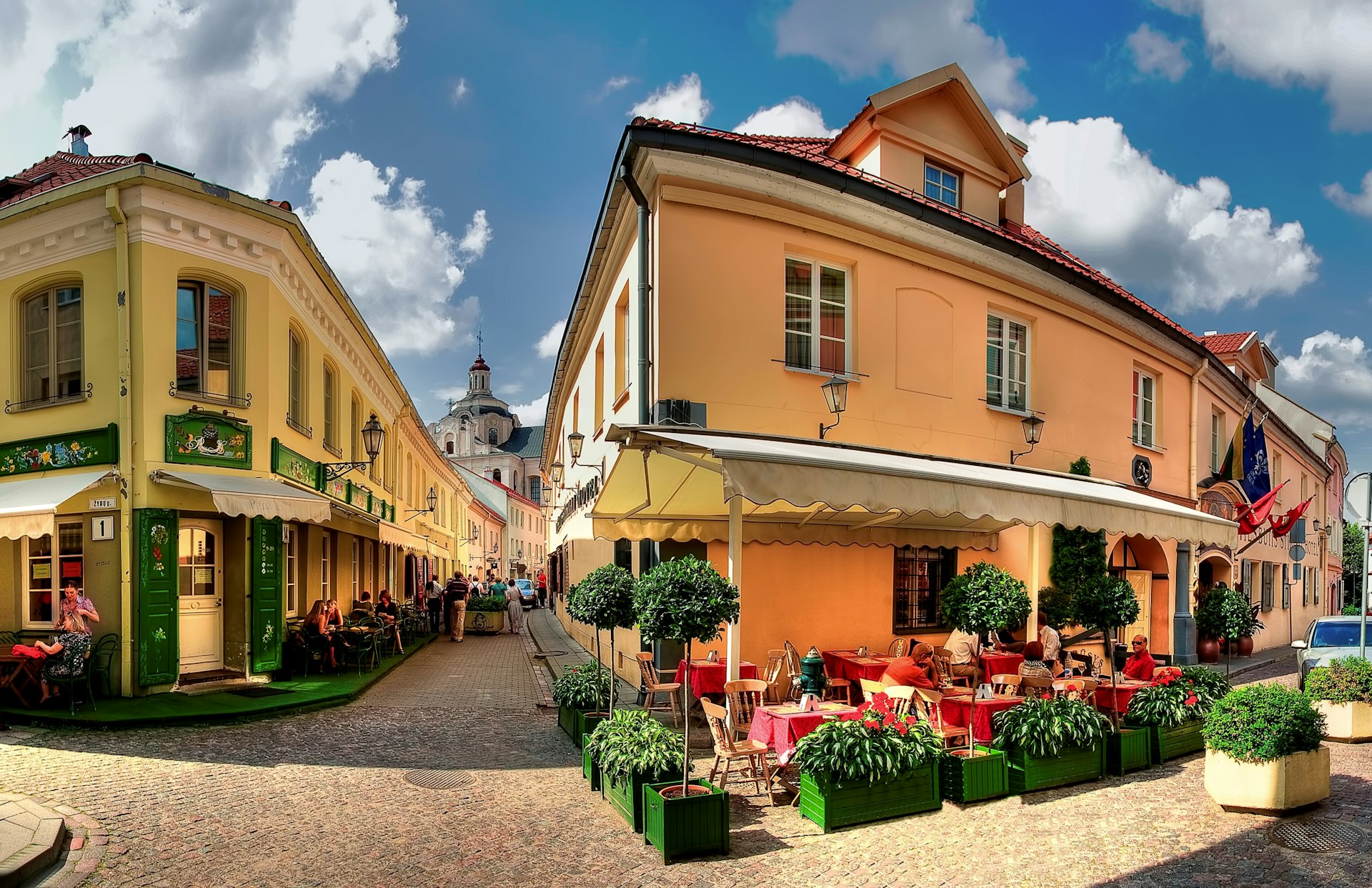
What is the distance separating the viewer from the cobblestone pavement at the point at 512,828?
5609 millimetres

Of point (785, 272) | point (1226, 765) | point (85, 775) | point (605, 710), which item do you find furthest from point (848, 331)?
point (85, 775)

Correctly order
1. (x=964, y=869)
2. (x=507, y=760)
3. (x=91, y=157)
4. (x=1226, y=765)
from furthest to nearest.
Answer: (x=91, y=157) → (x=507, y=760) → (x=1226, y=765) → (x=964, y=869)

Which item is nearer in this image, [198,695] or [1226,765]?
[1226,765]

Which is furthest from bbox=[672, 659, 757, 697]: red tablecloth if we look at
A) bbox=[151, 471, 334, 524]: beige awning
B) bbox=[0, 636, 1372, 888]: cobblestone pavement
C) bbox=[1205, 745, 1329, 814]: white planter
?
bbox=[151, 471, 334, 524]: beige awning

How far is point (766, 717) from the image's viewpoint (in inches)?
301

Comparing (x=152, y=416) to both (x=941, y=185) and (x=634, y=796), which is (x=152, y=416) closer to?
(x=634, y=796)

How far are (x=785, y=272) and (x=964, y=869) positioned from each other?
7.67m

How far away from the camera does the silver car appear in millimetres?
12984

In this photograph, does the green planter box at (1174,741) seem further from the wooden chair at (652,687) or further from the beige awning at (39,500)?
the beige awning at (39,500)

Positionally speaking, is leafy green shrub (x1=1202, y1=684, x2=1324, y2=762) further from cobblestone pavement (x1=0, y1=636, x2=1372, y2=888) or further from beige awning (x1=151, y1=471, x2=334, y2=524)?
beige awning (x1=151, y1=471, x2=334, y2=524)

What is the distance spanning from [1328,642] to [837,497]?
11.2m

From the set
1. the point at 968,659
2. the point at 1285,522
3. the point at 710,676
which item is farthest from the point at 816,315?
the point at 1285,522

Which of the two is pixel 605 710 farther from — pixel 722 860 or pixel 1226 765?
pixel 1226 765

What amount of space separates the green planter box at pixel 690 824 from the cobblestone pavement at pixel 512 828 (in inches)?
5.5
